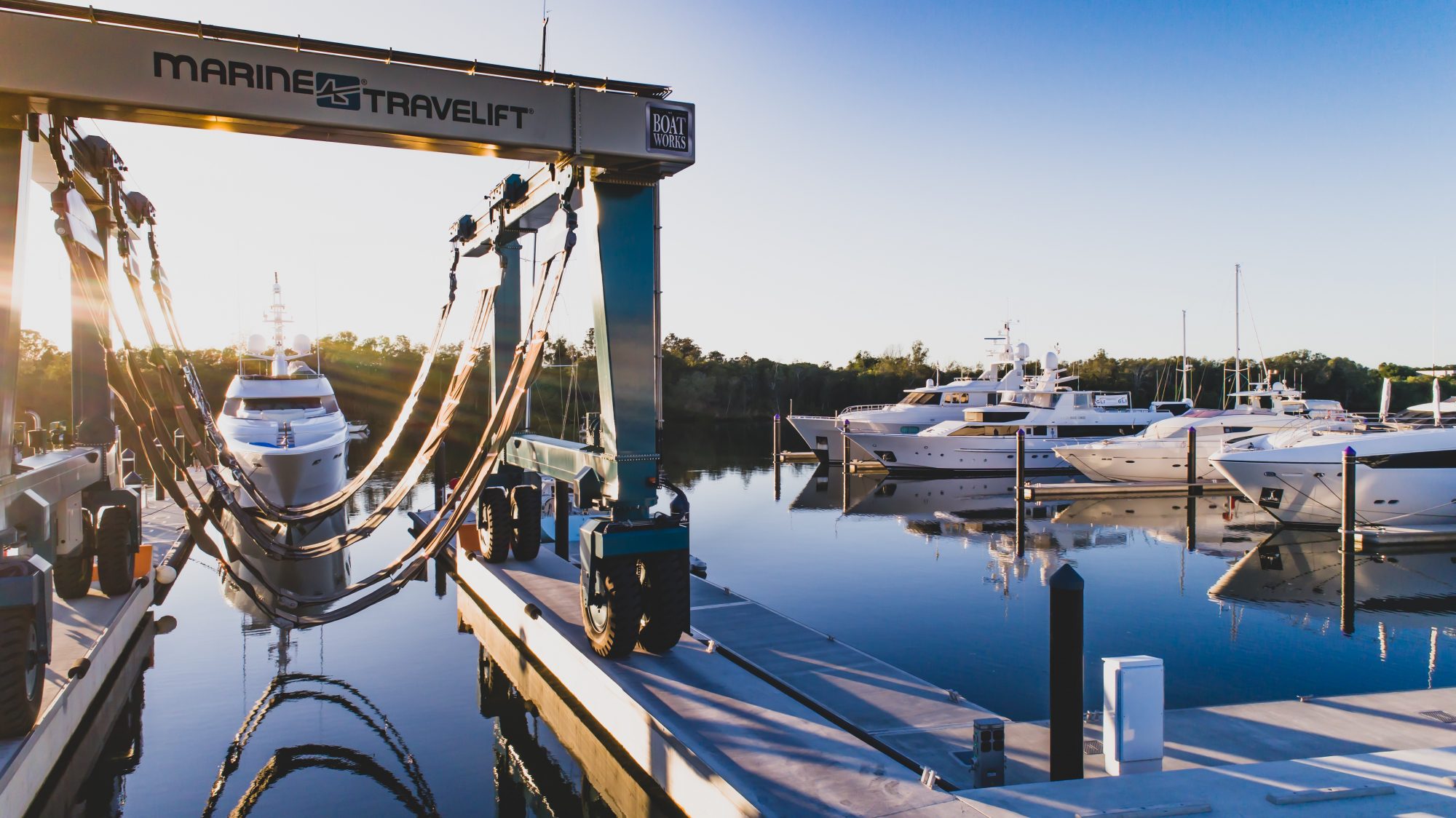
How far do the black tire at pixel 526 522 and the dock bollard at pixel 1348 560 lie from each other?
12.8 metres

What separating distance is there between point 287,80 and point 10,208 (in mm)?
2381

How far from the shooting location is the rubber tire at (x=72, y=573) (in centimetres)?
1110

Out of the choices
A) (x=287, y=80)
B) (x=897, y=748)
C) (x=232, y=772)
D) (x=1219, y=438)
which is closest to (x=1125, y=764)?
(x=897, y=748)

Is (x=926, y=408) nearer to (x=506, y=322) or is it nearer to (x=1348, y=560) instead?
(x=1348, y=560)

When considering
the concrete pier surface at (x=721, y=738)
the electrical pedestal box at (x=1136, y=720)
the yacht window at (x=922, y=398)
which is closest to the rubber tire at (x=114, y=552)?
the concrete pier surface at (x=721, y=738)

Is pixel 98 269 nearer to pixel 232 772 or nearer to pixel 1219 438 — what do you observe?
pixel 232 772

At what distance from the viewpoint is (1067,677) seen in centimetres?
595

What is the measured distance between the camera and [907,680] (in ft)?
28.9

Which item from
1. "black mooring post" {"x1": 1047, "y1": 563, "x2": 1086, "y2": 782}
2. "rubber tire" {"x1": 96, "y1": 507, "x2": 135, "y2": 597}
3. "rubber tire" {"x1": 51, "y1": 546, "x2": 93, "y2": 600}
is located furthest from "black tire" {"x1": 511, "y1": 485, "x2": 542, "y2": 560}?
"black mooring post" {"x1": 1047, "y1": 563, "x2": 1086, "y2": 782}

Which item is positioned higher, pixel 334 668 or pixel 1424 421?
pixel 1424 421

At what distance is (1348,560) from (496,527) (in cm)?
1497

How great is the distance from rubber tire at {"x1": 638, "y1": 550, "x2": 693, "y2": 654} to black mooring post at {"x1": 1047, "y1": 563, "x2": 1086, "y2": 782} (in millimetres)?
3631

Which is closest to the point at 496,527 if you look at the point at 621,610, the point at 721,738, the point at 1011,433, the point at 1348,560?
the point at 621,610

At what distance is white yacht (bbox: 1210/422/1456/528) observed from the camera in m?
20.8
